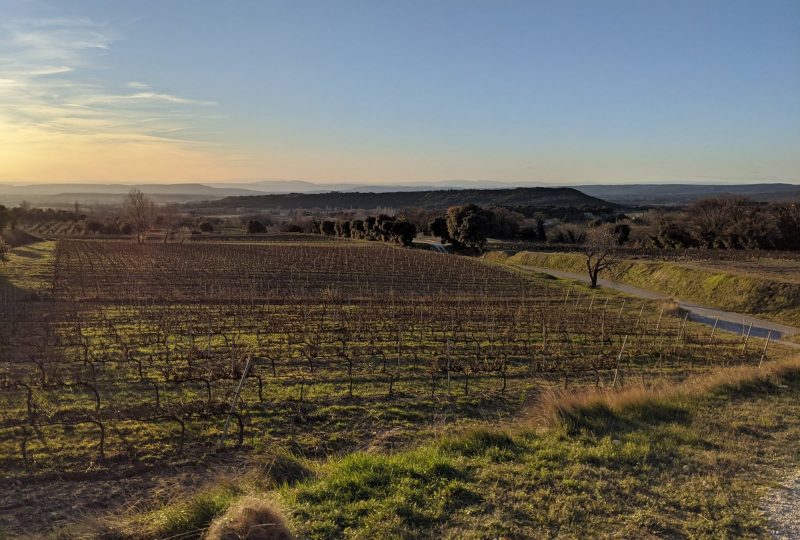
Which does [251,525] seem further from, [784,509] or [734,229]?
[734,229]

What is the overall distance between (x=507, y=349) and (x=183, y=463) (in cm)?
1098

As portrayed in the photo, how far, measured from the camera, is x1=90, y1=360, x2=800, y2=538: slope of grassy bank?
4.88 meters

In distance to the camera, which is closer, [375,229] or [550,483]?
[550,483]

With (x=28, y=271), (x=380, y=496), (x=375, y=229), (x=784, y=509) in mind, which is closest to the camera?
(x=784, y=509)

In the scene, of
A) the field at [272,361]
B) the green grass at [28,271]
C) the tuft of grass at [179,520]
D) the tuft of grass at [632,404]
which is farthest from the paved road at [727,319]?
the green grass at [28,271]

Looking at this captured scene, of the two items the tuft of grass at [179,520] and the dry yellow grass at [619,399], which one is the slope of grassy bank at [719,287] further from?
the tuft of grass at [179,520]

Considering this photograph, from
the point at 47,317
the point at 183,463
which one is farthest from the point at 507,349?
the point at 47,317

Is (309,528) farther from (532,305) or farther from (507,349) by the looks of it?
(532,305)

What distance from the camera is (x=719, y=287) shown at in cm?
3144

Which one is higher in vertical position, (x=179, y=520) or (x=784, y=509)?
(x=179, y=520)

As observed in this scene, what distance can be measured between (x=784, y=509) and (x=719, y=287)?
98.7ft

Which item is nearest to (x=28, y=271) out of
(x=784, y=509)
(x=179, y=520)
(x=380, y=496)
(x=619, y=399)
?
(x=179, y=520)

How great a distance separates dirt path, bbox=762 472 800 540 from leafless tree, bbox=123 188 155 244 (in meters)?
65.0

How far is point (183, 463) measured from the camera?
316 inches
